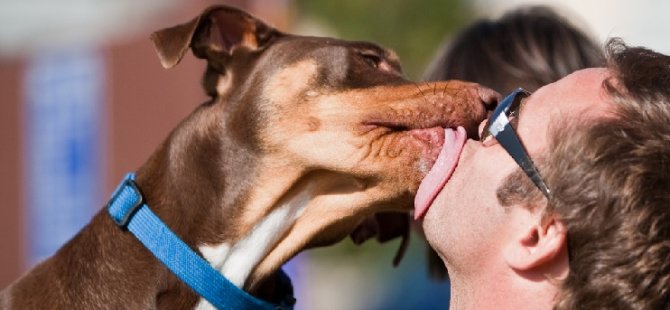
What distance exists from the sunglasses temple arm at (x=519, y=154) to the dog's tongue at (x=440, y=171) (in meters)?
0.24

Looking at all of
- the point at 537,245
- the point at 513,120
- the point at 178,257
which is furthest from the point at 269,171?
the point at 537,245

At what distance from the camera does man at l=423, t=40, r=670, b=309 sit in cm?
306

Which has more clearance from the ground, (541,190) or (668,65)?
(668,65)

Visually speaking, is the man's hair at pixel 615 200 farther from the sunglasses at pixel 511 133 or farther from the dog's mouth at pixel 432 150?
the dog's mouth at pixel 432 150

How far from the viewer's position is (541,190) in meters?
3.20

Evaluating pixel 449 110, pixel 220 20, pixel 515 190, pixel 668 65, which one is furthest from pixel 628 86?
pixel 220 20

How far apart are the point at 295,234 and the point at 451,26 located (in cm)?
1422

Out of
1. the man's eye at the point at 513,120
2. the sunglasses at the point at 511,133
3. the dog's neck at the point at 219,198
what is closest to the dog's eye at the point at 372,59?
the dog's neck at the point at 219,198

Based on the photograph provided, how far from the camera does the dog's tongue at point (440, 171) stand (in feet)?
11.7

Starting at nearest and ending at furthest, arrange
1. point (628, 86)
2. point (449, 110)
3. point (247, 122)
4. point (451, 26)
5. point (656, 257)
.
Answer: point (656, 257), point (628, 86), point (449, 110), point (247, 122), point (451, 26)

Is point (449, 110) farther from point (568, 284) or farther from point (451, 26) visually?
point (451, 26)

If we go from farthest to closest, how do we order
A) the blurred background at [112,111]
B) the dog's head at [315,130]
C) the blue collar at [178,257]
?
the blurred background at [112,111], the dog's head at [315,130], the blue collar at [178,257]

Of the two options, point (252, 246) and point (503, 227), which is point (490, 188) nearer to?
point (503, 227)

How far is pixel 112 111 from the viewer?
16906mm
